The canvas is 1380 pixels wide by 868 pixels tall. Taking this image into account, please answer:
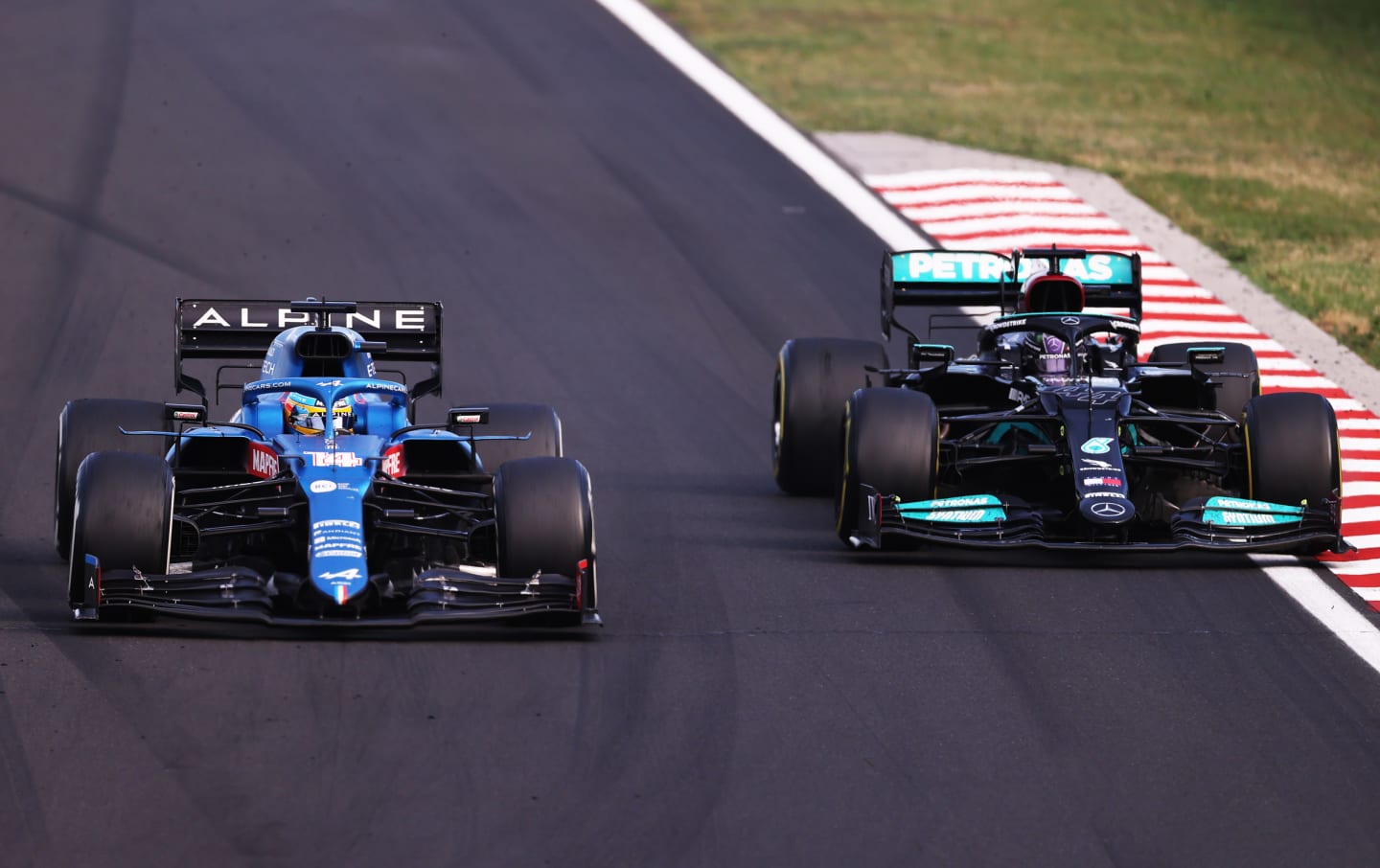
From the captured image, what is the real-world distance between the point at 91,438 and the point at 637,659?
405 centimetres

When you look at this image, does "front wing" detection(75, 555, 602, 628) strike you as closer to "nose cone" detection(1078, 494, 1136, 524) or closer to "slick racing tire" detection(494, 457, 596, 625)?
"slick racing tire" detection(494, 457, 596, 625)

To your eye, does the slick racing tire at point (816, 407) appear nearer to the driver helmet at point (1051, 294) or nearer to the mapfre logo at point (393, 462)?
the driver helmet at point (1051, 294)

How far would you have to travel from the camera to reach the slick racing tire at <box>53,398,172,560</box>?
14867mm

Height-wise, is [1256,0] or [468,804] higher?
[1256,0]

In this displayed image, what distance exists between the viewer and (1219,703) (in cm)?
1252

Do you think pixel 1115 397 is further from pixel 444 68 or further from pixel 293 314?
pixel 444 68

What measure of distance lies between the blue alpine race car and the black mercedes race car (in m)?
2.20

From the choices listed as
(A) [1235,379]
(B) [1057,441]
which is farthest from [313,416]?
(A) [1235,379]

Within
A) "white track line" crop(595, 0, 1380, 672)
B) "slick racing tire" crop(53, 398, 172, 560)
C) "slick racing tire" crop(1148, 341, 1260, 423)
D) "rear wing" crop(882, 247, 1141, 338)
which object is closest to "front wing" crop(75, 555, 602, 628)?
"slick racing tire" crop(53, 398, 172, 560)

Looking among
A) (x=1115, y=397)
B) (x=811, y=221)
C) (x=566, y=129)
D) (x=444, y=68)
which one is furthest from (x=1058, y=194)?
(x=1115, y=397)

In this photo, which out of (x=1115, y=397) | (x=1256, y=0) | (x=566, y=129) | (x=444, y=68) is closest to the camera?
(x=1115, y=397)

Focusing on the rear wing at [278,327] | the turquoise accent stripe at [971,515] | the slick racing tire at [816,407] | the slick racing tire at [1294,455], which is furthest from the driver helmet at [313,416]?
the slick racing tire at [1294,455]

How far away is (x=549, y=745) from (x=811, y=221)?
1583 centimetres

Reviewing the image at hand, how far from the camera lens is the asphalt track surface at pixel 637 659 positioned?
10.5 m
